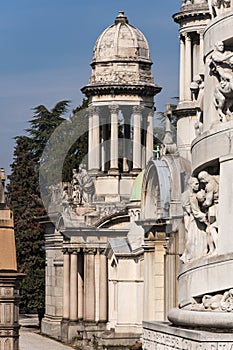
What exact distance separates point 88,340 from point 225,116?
41.1 meters

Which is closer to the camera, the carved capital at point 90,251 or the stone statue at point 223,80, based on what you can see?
the stone statue at point 223,80

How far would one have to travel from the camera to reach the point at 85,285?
58.8 metres

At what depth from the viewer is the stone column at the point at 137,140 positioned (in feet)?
210

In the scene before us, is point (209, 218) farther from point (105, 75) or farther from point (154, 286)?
point (105, 75)

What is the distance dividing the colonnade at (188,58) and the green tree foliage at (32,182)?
29.4 m

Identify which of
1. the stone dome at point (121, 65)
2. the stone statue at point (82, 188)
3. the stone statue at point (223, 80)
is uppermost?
the stone dome at point (121, 65)

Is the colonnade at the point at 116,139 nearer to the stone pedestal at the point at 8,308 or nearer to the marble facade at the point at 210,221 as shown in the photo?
the stone pedestal at the point at 8,308

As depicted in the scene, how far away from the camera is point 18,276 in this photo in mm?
27500

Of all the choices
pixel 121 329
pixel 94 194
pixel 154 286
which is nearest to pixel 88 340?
pixel 121 329

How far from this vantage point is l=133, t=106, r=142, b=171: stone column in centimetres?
6400

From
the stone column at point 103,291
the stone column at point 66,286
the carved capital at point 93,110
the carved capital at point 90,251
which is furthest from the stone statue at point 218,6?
the carved capital at point 93,110

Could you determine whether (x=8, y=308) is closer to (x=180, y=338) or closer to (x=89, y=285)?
(x=180, y=338)

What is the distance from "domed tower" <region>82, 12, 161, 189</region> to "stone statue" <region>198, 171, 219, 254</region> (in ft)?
155

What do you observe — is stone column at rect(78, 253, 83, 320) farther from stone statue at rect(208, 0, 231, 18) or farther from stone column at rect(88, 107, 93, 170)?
stone statue at rect(208, 0, 231, 18)
